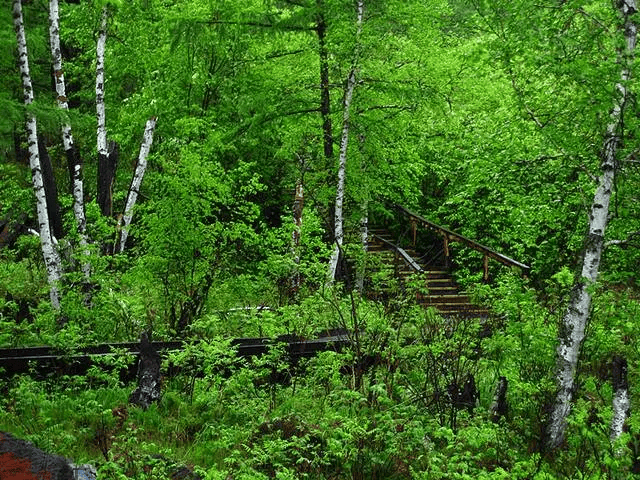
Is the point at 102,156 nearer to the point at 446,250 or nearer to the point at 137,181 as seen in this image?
the point at 137,181

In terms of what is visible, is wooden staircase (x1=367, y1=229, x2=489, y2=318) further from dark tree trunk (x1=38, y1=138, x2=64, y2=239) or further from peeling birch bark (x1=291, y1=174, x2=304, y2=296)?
dark tree trunk (x1=38, y1=138, x2=64, y2=239)

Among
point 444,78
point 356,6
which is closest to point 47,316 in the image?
point 356,6

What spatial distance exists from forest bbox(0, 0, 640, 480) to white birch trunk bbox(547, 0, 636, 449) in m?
0.03

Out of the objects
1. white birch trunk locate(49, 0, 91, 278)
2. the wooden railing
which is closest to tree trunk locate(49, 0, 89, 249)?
white birch trunk locate(49, 0, 91, 278)

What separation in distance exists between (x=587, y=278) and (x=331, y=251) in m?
6.14

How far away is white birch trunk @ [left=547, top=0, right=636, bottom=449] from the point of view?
658 cm

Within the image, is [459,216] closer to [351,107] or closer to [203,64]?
[351,107]

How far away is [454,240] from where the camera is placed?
16.8 metres

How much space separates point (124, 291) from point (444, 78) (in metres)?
8.92

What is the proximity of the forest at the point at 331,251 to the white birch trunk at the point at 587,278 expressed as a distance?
0.08 ft

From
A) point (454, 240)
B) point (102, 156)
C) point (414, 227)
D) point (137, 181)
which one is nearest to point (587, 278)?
point (102, 156)

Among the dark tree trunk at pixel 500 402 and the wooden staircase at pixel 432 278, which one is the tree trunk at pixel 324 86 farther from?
the dark tree trunk at pixel 500 402

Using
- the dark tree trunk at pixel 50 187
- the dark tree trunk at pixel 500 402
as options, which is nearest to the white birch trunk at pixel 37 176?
the dark tree trunk at pixel 50 187

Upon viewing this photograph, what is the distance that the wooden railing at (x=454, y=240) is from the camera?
14.4 meters
